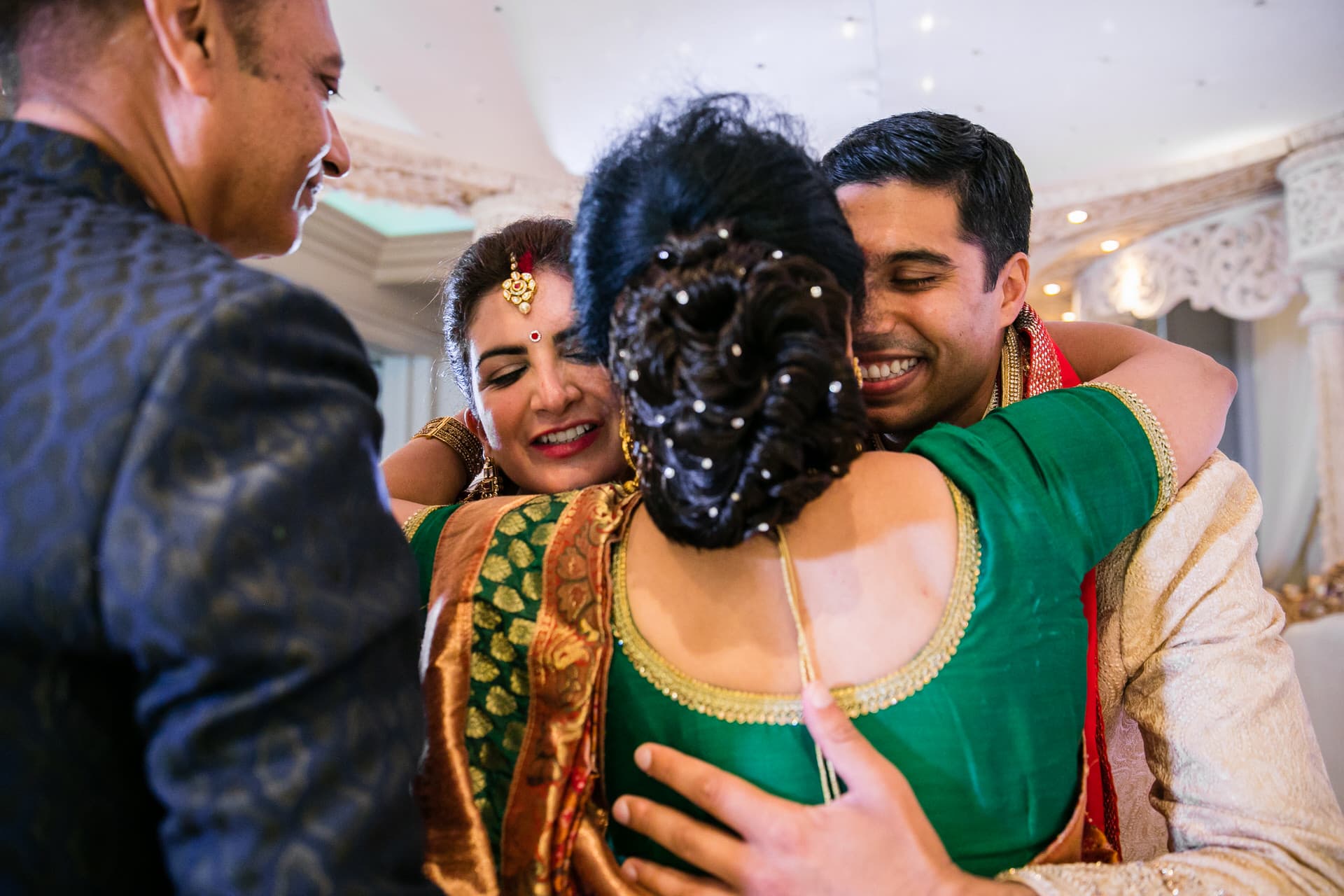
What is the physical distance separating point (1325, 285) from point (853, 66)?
9.19ft

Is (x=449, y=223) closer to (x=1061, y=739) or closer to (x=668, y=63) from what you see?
(x=668, y=63)

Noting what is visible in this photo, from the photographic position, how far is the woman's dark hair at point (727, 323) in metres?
0.82

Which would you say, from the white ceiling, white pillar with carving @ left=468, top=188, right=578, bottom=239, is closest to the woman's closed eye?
the white ceiling

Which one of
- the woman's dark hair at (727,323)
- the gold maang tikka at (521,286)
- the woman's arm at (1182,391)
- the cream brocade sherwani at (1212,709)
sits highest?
the woman's dark hair at (727,323)

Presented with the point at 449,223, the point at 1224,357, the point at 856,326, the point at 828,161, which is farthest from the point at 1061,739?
the point at 1224,357

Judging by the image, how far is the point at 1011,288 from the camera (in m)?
1.62

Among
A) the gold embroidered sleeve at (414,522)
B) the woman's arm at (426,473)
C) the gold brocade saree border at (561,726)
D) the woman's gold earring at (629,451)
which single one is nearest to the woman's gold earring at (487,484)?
the woman's arm at (426,473)

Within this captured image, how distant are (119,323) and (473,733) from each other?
53 cm

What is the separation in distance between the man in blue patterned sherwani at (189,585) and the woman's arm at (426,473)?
0.95 m

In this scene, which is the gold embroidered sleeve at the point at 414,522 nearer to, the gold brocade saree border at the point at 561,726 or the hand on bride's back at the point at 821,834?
the gold brocade saree border at the point at 561,726

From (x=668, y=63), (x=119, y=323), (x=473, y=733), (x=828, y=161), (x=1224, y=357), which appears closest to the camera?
(x=119, y=323)

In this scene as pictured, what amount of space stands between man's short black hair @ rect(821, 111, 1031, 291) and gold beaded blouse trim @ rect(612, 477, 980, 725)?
0.75 m

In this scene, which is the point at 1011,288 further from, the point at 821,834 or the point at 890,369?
the point at 821,834

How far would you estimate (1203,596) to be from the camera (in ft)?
3.82
